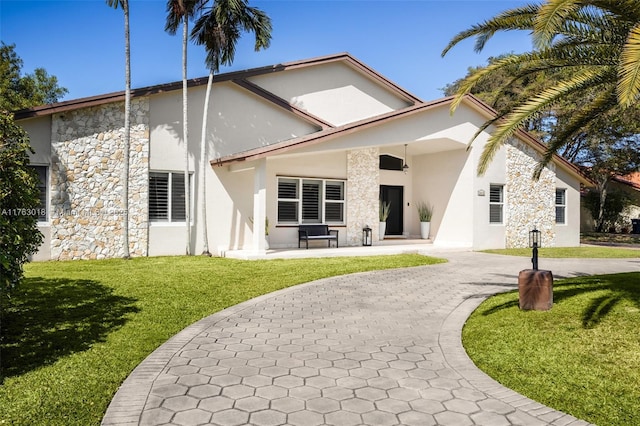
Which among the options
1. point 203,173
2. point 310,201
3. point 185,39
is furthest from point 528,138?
point 185,39

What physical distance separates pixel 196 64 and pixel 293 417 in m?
13.6

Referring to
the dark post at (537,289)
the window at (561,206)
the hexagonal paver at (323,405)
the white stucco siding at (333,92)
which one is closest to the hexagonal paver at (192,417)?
the hexagonal paver at (323,405)

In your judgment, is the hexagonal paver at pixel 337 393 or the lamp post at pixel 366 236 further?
the lamp post at pixel 366 236

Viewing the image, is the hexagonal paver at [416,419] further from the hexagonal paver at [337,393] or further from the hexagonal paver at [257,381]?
the hexagonal paver at [257,381]

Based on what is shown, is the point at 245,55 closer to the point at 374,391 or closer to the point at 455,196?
the point at 455,196

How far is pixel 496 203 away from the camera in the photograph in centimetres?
1892

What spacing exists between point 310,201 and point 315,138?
12.0 feet

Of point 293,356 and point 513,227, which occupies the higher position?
point 513,227

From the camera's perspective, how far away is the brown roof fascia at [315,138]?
13.6 metres

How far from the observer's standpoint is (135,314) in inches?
275

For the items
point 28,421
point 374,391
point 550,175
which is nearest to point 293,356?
point 374,391

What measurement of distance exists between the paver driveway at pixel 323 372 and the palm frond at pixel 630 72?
128 inches

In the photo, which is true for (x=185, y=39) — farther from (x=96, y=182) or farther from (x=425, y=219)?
(x=425, y=219)

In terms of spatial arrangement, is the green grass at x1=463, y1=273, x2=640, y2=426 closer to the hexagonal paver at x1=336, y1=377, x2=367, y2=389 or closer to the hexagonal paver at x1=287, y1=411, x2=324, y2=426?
the hexagonal paver at x1=336, y1=377, x2=367, y2=389
